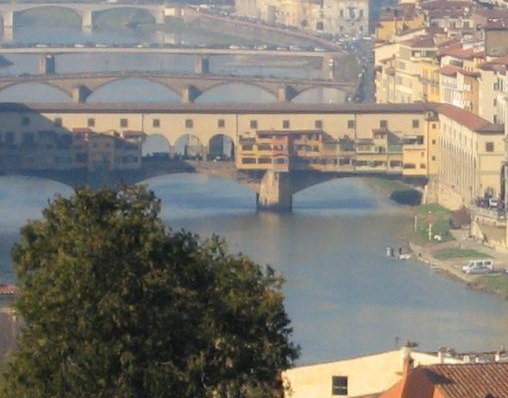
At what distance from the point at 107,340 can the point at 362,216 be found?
790 inches

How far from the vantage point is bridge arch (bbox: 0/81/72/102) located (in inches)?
1558

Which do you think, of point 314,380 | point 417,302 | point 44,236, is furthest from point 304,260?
point 44,236

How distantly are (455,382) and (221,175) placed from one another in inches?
827

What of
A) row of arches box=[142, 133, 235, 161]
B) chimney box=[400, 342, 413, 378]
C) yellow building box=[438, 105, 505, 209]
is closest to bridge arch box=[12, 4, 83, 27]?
row of arches box=[142, 133, 235, 161]

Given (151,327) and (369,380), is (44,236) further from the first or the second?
(369,380)

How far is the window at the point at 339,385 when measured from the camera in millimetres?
11320

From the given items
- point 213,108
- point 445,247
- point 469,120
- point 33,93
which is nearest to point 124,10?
point 33,93

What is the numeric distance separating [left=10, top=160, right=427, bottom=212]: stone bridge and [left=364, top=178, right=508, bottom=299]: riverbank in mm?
872

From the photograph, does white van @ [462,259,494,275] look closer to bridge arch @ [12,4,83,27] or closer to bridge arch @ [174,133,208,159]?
bridge arch @ [174,133,208,159]

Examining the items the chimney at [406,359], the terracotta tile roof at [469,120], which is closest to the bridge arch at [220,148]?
the terracotta tile roof at [469,120]

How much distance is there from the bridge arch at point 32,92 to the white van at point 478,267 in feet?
55.3

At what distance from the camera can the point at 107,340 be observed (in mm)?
6688

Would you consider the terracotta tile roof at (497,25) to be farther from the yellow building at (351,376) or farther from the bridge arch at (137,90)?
the yellow building at (351,376)

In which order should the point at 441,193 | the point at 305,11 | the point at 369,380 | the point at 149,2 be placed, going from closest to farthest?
the point at 369,380, the point at 441,193, the point at 305,11, the point at 149,2
